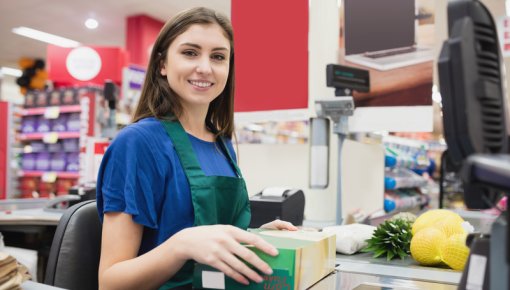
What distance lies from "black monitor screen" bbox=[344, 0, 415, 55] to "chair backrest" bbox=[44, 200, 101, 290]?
2092 mm

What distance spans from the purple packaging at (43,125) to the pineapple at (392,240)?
224 inches

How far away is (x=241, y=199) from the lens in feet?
4.96

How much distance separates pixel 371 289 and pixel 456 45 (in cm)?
76

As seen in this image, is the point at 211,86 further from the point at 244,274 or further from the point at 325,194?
the point at 325,194

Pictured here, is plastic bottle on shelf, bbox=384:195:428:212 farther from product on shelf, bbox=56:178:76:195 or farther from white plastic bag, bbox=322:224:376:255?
product on shelf, bbox=56:178:76:195

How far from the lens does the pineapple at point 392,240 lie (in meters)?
1.64

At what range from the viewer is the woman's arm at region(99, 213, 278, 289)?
831mm

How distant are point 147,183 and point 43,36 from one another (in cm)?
1065

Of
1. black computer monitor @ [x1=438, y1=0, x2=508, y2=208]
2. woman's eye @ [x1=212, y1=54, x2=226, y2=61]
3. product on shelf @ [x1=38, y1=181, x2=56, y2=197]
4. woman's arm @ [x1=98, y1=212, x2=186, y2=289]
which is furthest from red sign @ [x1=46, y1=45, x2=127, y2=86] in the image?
black computer monitor @ [x1=438, y1=0, x2=508, y2=208]

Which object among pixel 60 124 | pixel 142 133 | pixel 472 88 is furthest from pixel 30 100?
pixel 472 88

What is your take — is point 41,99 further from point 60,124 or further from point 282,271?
point 282,271

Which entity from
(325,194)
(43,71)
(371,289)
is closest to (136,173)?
(371,289)

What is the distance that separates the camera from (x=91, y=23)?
9.41m

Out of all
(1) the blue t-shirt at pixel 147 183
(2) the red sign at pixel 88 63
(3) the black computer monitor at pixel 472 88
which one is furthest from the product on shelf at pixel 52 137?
(3) the black computer monitor at pixel 472 88
